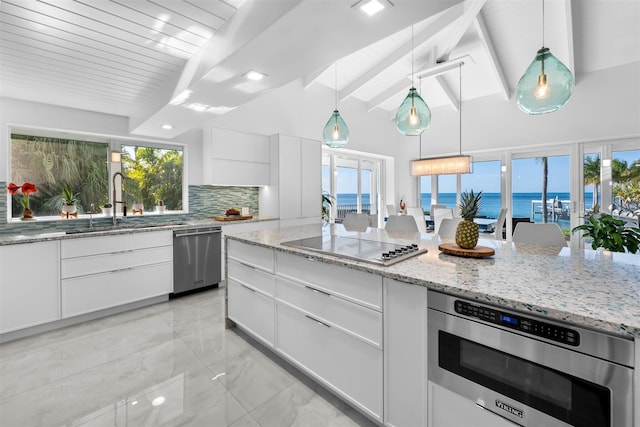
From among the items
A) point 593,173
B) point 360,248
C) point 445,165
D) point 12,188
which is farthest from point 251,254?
point 593,173

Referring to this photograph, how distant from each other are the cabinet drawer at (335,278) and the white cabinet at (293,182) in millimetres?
2609

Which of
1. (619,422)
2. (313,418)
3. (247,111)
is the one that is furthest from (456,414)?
(247,111)

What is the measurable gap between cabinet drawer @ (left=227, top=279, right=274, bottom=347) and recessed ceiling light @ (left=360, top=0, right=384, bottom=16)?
1941 millimetres

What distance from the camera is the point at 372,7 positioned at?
1.46 metres

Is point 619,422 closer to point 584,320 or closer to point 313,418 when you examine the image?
point 584,320

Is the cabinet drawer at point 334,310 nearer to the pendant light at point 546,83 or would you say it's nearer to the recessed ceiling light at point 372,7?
the recessed ceiling light at point 372,7

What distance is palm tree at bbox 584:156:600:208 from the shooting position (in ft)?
16.6

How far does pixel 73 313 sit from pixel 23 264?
64 centimetres

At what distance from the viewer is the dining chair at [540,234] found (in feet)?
7.31

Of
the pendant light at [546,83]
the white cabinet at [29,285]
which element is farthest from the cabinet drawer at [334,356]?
the white cabinet at [29,285]

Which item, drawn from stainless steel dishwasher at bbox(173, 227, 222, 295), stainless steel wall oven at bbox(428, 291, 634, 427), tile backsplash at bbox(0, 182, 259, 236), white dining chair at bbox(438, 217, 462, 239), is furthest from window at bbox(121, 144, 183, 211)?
stainless steel wall oven at bbox(428, 291, 634, 427)

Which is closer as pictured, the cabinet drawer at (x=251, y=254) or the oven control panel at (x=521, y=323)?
the oven control panel at (x=521, y=323)

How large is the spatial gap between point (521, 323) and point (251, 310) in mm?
1962

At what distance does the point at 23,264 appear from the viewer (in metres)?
2.69
